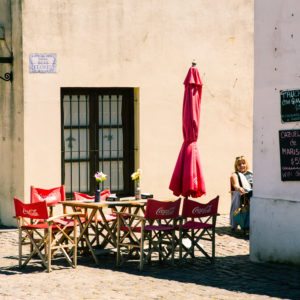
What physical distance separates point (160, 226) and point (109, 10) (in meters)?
5.56

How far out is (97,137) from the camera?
60.4 ft

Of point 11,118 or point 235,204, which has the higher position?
point 11,118

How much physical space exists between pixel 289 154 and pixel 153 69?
555cm

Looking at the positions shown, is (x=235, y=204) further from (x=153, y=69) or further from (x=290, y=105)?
(x=290, y=105)

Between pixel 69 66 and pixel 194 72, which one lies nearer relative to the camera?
pixel 194 72

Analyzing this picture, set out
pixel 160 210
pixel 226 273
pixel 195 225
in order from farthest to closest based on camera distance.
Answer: pixel 195 225
pixel 160 210
pixel 226 273

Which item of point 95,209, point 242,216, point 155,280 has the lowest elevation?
point 155,280

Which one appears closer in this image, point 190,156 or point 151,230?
point 151,230

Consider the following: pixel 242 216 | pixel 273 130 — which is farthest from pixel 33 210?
pixel 242 216

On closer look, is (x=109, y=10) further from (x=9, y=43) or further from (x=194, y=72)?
(x=194, y=72)

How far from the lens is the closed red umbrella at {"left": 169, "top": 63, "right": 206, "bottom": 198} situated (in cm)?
1456

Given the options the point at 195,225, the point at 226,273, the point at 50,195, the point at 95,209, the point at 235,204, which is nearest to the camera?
Result: the point at 226,273

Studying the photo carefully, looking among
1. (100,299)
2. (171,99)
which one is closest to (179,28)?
(171,99)

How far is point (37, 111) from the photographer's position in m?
17.6
